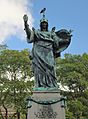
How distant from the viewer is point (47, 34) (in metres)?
10.7

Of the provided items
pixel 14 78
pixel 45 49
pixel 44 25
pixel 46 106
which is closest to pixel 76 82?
pixel 14 78

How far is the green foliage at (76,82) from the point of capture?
27.2 m

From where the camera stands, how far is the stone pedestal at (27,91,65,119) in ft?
31.5

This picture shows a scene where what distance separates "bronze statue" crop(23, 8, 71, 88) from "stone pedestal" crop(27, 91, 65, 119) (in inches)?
15.4

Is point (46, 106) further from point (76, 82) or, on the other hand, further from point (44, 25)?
point (76, 82)

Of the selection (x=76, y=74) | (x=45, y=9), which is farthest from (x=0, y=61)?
(x=45, y=9)

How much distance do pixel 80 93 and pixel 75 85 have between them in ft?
2.78

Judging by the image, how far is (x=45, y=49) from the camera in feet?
34.4

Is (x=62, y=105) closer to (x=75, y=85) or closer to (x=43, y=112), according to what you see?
(x=43, y=112)

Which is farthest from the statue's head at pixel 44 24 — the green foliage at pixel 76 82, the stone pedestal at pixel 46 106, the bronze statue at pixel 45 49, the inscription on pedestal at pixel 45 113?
the green foliage at pixel 76 82

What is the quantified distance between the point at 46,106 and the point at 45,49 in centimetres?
193

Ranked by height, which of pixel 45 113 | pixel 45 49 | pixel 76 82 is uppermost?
pixel 76 82

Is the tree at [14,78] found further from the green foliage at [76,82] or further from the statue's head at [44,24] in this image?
the statue's head at [44,24]

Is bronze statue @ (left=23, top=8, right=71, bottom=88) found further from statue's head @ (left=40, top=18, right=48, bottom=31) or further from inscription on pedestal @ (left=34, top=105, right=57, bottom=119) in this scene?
inscription on pedestal @ (left=34, top=105, right=57, bottom=119)
